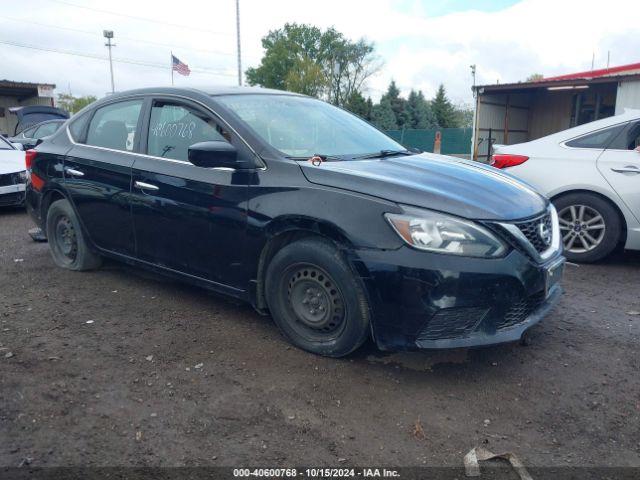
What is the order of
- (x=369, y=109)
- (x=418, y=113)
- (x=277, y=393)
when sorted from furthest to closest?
(x=418, y=113)
(x=369, y=109)
(x=277, y=393)

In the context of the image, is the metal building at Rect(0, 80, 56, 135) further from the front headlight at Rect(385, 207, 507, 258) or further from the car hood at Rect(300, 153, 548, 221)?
the front headlight at Rect(385, 207, 507, 258)

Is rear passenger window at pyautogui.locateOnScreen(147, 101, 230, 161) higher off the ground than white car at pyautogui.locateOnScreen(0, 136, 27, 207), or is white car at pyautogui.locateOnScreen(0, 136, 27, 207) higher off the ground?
rear passenger window at pyautogui.locateOnScreen(147, 101, 230, 161)

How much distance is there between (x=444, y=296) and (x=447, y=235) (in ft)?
1.04

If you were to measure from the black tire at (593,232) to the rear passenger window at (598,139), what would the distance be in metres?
0.56

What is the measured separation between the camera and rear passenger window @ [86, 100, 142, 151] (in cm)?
430

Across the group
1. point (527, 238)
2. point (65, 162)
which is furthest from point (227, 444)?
point (65, 162)

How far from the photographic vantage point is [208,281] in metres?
3.77

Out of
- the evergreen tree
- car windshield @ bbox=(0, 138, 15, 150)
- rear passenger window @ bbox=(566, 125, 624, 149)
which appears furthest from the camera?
the evergreen tree

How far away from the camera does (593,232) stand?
543 centimetres

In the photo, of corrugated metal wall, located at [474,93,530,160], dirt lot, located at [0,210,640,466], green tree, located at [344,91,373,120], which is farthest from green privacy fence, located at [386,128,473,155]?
dirt lot, located at [0,210,640,466]

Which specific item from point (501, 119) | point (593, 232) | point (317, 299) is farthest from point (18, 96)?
point (317, 299)

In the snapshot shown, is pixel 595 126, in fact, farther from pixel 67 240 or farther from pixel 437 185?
pixel 67 240

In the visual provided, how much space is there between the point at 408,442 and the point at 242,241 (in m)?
1.60

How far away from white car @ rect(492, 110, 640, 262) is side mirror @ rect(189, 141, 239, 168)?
3.29m
